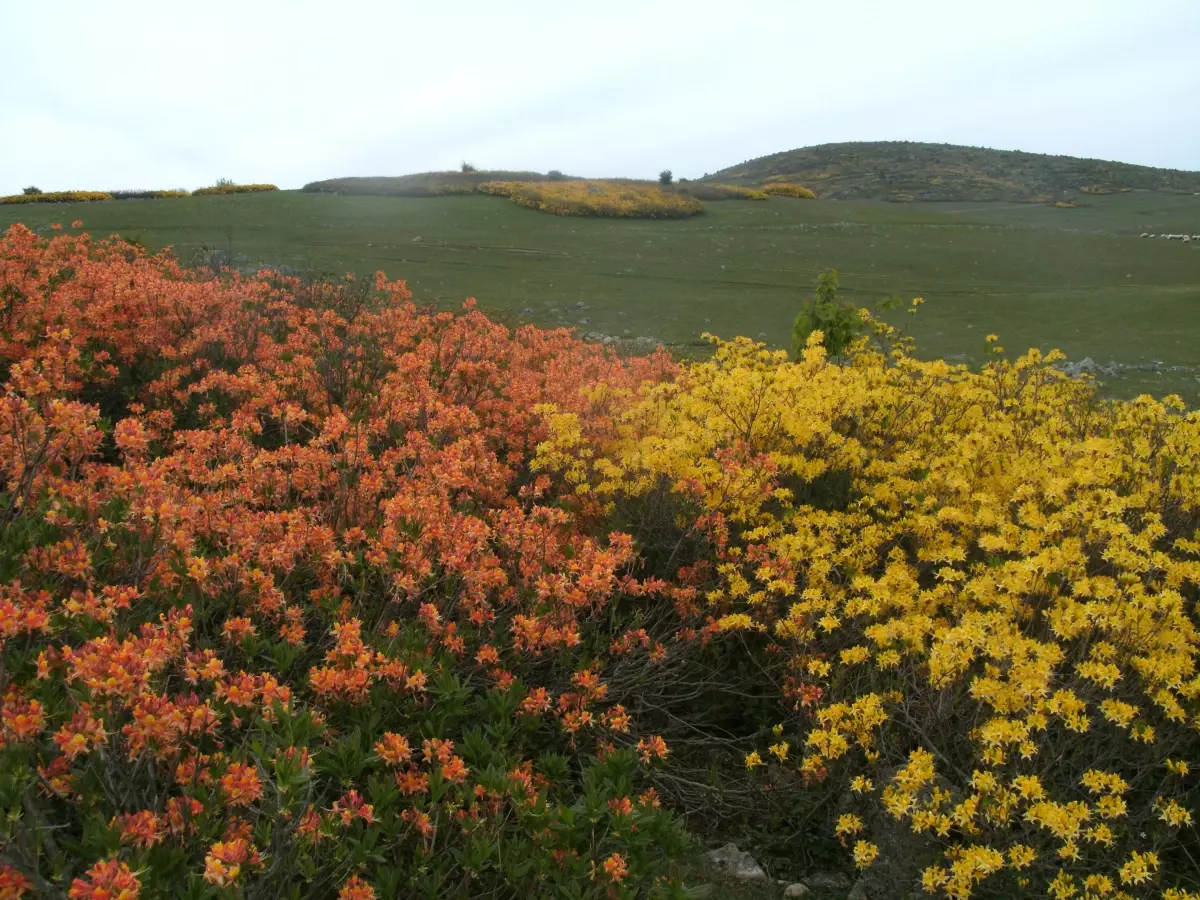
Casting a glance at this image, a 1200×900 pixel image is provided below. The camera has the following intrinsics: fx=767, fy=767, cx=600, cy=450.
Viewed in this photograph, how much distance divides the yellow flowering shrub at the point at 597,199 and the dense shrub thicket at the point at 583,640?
75.0ft

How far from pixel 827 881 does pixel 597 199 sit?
27796mm

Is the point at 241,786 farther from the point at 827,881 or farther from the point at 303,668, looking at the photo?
the point at 827,881

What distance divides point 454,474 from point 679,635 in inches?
53.1

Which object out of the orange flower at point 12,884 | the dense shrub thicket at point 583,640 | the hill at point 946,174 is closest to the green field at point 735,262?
the dense shrub thicket at point 583,640

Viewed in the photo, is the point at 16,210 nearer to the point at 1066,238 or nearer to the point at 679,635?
the point at 679,635

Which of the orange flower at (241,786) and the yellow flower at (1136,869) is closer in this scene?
the orange flower at (241,786)

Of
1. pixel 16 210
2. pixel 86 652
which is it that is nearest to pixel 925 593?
pixel 86 652

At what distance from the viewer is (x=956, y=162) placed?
2099 inches

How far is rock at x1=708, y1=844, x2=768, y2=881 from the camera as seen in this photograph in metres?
2.96

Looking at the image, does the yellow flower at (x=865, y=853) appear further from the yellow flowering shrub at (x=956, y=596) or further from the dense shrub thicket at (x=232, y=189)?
the dense shrub thicket at (x=232, y=189)

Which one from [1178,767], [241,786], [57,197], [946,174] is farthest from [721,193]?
[241,786]

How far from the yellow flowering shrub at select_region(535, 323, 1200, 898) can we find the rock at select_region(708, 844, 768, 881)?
0.35m

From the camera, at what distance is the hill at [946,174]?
4403 centimetres

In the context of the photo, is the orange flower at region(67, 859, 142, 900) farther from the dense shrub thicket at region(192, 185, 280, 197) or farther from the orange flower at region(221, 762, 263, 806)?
the dense shrub thicket at region(192, 185, 280, 197)
